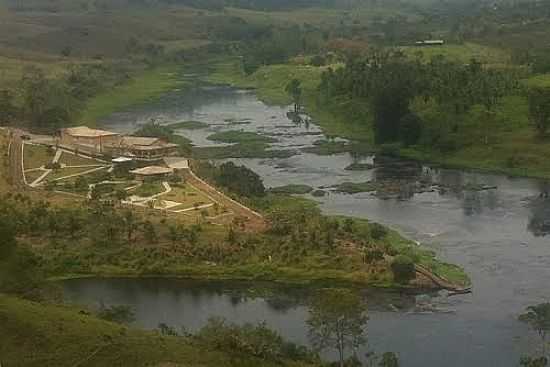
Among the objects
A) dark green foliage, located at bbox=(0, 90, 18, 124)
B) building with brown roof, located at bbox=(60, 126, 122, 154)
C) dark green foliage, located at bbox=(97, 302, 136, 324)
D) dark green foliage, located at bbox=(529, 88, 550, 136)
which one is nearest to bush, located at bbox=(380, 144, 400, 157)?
dark green foliage, located at bbox=(529, 88, 550, 136)

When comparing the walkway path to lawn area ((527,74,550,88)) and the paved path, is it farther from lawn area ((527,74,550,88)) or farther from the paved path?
lawn area ((527,74,550,88))

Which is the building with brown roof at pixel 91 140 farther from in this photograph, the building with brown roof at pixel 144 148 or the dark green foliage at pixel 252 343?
the dark green foliage at pixel 252 343

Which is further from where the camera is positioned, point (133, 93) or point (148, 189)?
point (133, 93)

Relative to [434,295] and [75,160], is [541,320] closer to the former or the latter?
[434,295]

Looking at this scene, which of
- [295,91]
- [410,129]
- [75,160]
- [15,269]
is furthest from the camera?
[295,91]

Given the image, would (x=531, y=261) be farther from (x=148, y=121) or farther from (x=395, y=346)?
(x=148, y=121)

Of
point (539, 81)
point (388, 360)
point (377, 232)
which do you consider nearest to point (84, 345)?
point (388, 360)
